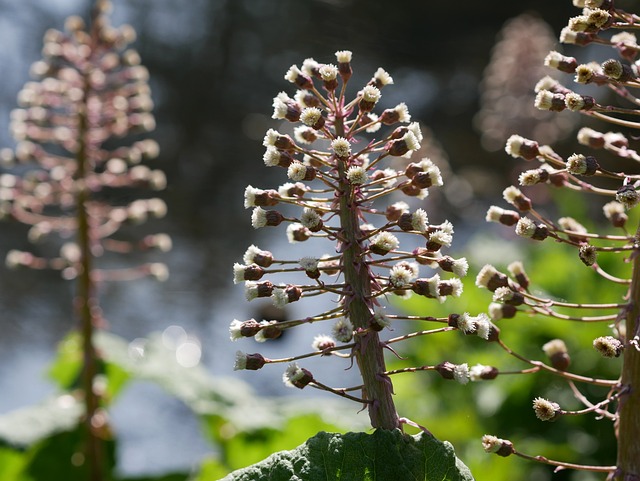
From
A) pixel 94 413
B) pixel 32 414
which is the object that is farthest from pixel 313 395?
pixel 94 413

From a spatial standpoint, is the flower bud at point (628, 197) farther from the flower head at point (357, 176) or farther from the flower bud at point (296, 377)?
the flower bud at point (296, 377)

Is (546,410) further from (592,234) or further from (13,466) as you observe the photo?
(13,466)

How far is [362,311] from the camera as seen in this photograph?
0.93 meters

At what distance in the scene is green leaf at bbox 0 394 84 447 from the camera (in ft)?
7.42

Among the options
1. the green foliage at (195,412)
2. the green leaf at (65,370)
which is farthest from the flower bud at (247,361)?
the green leaf at (65,370)

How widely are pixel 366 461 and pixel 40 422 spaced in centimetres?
166

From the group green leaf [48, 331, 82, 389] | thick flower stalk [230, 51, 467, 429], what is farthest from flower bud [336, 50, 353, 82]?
green leaf [48, 331, 82, 389]

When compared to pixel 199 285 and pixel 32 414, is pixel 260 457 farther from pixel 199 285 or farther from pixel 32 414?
pixel 199 285

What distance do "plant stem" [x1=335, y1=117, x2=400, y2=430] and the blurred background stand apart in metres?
3.17

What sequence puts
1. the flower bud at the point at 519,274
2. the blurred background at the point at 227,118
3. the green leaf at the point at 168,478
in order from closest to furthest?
the flower bud at the point at 519,274, the green leaf at the point at 168,478, the blurred background at the point at 227,118

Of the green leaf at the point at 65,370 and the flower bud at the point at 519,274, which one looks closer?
the flower bud at the point at 519,274

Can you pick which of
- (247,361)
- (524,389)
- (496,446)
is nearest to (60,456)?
(524,389)

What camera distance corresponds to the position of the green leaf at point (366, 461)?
2.88 ft

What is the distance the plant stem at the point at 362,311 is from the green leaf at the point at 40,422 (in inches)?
58.6
